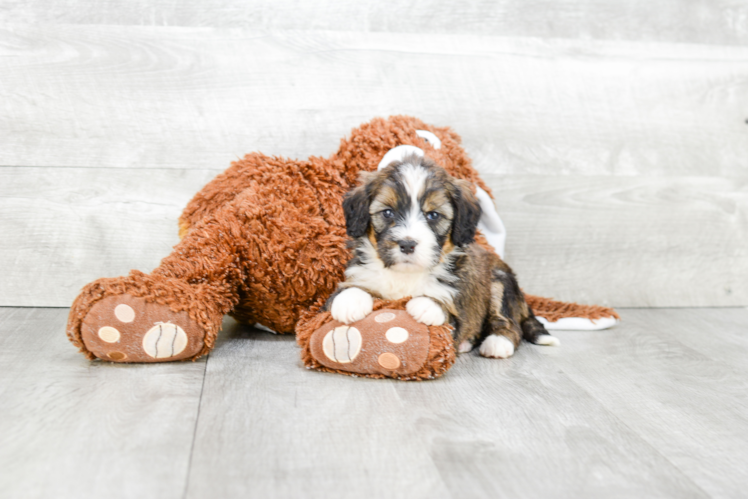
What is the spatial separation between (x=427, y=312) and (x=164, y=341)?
2.82ft

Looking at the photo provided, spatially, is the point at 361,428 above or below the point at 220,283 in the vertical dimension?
below

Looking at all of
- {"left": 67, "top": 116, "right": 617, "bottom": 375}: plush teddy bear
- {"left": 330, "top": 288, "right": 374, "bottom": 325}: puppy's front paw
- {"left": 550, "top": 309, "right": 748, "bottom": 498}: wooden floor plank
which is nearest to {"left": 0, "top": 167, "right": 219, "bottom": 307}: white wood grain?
{"left": 67, "top": 116, "right": 617, "bottom": 375}: plush teddy bear

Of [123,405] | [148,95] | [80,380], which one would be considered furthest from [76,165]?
[123,405]

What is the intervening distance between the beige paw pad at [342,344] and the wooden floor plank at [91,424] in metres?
0.42

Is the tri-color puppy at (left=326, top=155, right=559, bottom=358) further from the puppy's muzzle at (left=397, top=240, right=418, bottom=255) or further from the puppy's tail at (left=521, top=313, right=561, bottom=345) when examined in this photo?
the puppy's tail at (left=521, top=313, right=561, bottom=345)

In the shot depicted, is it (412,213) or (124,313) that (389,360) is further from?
(124,313)

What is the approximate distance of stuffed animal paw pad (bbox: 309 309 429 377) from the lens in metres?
2.03

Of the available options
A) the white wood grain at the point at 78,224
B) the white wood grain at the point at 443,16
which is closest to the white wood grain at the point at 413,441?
the white wood grain at the point at 78,224

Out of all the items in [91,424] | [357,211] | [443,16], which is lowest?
[91,424]

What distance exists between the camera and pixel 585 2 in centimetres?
326

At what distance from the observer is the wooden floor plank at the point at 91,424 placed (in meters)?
1.37

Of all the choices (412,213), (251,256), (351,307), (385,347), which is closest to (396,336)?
(385,347)

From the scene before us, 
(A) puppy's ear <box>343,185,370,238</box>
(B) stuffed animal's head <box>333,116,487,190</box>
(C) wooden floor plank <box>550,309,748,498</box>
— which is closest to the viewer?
(C) wooden floor plank <box>550,309,748,498</box>

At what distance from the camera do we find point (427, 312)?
2.07 m
